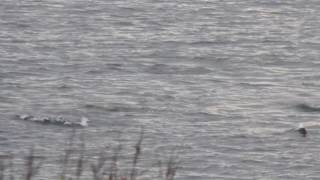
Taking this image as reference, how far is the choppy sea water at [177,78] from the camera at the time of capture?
1227 centimetres

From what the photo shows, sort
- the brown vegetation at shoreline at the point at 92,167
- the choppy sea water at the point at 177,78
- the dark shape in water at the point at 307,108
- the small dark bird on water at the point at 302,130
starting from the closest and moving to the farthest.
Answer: the brown vegetation at shoreline at the point at 92,167 < the choppy sea water at the point at 177,78 < the small dark bird on water at the point at 302,130 < the dark shape in water at the point at 307,108

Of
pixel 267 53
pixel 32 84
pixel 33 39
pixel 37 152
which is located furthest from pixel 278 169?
pixel 33 39

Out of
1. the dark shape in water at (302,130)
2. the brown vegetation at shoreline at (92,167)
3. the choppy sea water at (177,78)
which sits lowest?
the choppy sea water at (177,78)

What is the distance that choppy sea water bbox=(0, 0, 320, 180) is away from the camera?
40.3 feet

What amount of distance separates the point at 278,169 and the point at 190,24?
8.04 m

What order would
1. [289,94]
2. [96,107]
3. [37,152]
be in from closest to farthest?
[37,152], [96,107], [289,94]

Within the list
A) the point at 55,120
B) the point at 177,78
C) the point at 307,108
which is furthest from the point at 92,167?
the point at 177,78

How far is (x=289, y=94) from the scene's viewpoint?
1495cm

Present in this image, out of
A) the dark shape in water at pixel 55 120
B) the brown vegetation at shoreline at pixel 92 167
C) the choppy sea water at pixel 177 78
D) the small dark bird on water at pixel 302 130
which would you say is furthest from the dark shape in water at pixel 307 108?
the brown vegetation at shoreline at pixel 92 167

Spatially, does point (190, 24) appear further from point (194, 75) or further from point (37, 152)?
point (37, 152)

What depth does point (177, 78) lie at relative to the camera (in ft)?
51.5

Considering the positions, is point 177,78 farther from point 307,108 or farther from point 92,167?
point 92,167

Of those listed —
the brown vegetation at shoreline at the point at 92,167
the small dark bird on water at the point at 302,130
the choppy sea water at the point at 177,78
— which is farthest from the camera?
the small dark bird on water at the point at 302,130

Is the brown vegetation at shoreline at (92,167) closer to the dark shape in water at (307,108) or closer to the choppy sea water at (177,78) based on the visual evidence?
the choppy sea water at (177,78)
